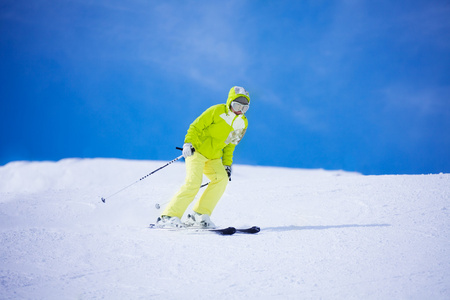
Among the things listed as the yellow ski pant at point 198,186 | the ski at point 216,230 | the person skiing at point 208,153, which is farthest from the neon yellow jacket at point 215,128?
the ski at point 216,230

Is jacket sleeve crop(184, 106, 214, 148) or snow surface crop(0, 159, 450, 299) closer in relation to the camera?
snow surface crop(0, 159, 450, 299)

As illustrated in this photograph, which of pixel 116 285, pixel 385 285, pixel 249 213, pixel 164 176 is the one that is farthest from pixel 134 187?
pixel 385 285

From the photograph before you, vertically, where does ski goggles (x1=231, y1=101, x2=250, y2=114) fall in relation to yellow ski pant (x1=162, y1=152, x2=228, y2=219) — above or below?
above

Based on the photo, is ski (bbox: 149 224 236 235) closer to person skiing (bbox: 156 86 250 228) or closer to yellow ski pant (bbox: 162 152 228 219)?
person skiing (bbox: 156 86 250 228)

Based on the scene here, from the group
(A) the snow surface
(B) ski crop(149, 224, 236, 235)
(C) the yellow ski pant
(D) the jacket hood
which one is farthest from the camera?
(D) the jacket hood

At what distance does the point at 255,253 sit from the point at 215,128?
2060mm

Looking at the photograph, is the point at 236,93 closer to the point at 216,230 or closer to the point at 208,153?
the point at 208,153

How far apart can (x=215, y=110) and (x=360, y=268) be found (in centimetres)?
279

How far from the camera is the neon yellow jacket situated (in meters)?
4.84

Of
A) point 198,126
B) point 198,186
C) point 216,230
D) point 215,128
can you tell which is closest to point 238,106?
point 215,128

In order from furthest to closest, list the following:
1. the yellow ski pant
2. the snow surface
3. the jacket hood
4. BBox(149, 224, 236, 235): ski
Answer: the jacket hood → the yellow ski pant → BBox(149, 224, 236, 235): ski → the snow surface

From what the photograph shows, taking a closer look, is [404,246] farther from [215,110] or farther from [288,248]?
[215,110]

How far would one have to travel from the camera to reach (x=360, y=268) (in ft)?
9.31

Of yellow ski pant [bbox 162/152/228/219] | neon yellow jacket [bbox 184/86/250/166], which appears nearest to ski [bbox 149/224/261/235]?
yellow ski pant [bbox 162/152/228/219]
